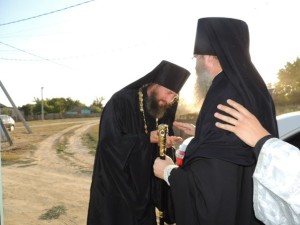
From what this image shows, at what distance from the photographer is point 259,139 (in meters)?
1.50

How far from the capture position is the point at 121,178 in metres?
3.10

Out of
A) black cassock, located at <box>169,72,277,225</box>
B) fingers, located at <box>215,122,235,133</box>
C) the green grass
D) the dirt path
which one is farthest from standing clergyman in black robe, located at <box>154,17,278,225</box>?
the green grass

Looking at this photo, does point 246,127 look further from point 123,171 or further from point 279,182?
point 123,171

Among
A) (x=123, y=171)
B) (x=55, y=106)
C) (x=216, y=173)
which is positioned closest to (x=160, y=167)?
(x=216, y=173)

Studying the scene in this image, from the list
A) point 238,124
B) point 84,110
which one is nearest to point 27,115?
point 84,110

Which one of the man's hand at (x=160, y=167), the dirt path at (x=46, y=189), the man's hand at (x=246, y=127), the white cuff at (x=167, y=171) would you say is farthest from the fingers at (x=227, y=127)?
the dirt path at (x=46, y=189)

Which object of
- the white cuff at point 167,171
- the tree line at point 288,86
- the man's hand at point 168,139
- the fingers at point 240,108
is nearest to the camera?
the fingers at point 240,108

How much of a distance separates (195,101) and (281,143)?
3.11ft

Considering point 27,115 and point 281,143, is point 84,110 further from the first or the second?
point 281,143

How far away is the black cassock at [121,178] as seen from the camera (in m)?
3.10

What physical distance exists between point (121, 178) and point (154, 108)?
2.67 feet

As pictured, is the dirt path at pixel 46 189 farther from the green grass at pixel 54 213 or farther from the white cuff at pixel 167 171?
the white cuff at pixel 167 171

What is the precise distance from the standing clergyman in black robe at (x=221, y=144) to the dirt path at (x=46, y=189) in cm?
417

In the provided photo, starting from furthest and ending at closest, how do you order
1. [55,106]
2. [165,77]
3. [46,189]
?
1. [55,106]
2. [46,189]
3. [165,77]
